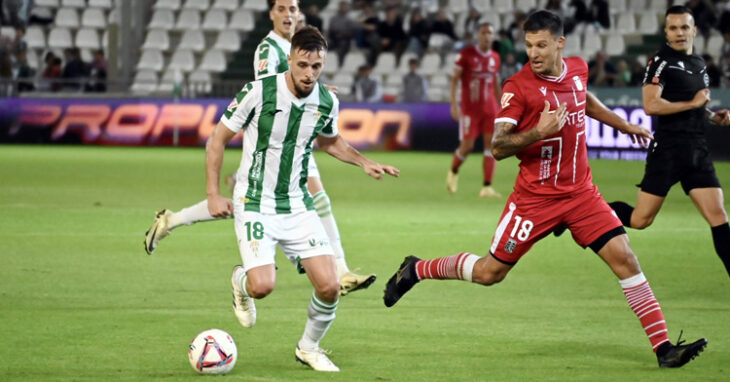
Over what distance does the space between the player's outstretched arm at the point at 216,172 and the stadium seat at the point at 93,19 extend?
94.1 feet

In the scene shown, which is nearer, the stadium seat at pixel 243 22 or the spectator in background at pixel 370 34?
the spectator in background at pixel 370 34

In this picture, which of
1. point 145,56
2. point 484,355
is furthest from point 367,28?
point 484,355

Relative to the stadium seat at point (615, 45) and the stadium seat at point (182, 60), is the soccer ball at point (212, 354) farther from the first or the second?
the stadium seat at point (182, 60)

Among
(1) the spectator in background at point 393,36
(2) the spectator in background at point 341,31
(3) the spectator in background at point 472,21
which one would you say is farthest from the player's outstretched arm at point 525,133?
(2) the spectator in background at point 341,31

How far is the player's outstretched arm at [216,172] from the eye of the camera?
21.1ft

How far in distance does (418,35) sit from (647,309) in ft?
77.2

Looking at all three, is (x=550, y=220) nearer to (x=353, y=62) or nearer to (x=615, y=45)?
(x=615, y=45)

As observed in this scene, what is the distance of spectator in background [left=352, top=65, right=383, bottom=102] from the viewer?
27.5 meters

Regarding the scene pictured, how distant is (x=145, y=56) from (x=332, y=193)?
16.3 metres

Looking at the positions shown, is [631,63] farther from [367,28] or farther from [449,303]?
[449,303]

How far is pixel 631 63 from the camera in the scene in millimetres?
27031

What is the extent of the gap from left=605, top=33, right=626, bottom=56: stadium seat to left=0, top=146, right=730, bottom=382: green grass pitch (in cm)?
1281

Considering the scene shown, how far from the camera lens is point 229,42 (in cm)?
3225

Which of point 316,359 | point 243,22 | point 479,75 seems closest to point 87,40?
point 243,22
